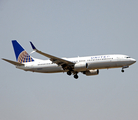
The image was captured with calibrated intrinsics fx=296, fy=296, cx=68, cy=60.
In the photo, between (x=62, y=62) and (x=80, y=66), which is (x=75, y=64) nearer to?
(x=80, y=66)

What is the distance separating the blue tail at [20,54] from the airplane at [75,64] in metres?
0.46

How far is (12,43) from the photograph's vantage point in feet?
216

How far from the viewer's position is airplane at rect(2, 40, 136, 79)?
54062 millimetres

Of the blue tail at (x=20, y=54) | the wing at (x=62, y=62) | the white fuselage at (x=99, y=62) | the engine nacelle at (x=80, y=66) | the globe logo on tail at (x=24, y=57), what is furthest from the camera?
the blue tail at (x=20, y=54)

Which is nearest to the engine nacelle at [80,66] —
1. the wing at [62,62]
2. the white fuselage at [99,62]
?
the white fuselage at [99,62]

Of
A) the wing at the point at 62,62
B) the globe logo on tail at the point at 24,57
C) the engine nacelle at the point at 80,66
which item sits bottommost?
the engine nacelle at the point at 80,66

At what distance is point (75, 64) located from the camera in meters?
55.8

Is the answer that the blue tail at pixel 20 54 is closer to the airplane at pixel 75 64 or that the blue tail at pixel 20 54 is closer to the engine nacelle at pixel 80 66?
the airplane at pixel 75 64

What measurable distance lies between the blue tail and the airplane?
46 centimetres

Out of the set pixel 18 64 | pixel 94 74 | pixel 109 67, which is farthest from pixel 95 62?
pixel 18 64

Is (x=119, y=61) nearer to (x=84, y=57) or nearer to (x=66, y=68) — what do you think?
(x=84, y=57)

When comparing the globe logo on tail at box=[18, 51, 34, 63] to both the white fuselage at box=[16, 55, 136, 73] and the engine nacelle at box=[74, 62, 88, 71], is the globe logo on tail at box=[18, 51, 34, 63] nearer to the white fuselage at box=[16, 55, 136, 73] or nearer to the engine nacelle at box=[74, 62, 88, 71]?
the white fuselage at box=[16, 55, 136, 73]

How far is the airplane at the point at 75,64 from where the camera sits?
54.1 meters

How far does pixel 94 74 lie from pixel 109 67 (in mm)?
7273
